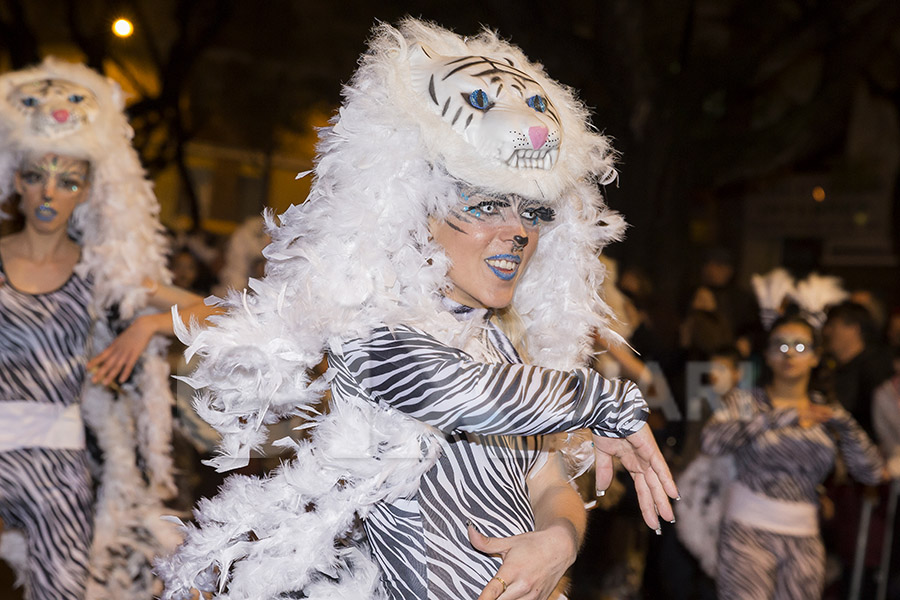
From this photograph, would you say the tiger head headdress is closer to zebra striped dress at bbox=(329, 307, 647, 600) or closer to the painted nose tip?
zebra striped dress at bbox=(329, 307, 647, 600)

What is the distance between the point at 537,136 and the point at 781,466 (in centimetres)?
294

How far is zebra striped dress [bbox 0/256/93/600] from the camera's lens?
3141 millimetres

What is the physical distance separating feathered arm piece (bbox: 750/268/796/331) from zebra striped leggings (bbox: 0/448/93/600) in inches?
123

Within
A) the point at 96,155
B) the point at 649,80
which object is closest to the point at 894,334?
the point at 649,80

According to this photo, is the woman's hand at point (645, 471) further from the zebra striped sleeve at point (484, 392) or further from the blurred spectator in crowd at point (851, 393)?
the blurred spectator in crowd at point (851, 393)

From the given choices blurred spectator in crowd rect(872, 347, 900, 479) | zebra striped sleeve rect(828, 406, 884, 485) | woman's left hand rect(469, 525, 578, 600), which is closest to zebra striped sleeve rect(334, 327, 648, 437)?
woman's left hand rect(469, 525, 578, 600)

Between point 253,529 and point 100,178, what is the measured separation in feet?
6.81

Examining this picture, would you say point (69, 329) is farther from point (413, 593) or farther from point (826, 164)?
point (826, 164)

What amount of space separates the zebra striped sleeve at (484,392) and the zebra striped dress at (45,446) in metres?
1.82

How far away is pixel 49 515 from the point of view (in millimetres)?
3188

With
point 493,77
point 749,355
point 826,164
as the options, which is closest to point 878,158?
point 826,164

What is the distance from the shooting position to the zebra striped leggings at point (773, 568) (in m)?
4.23

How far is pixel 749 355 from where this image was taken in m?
5.09

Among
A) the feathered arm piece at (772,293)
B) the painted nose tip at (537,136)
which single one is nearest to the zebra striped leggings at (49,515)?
the painted nose tip at (537,136)
